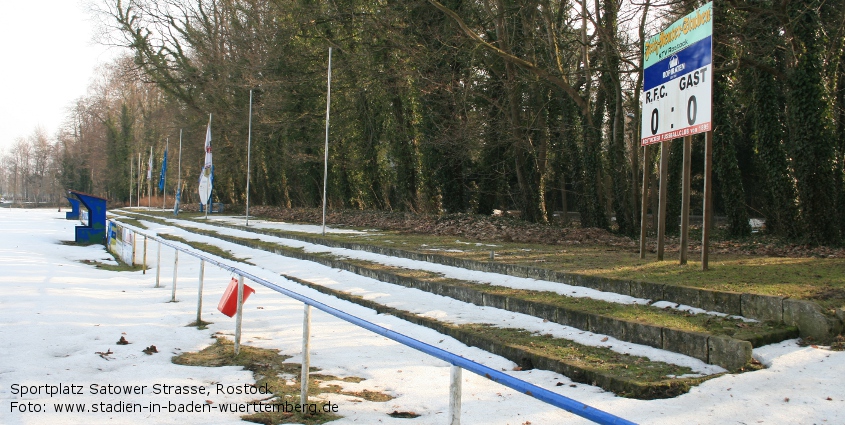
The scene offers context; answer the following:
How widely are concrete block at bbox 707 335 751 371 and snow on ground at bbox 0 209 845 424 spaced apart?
178 mm

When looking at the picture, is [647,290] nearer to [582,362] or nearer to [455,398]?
[582,362]

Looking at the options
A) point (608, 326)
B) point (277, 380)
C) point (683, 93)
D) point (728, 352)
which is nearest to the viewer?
point (728, 352)

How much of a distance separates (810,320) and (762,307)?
48 cm

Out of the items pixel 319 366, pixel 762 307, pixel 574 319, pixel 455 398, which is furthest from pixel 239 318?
pixel 762 307

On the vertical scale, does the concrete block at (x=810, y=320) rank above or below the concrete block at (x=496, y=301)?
above

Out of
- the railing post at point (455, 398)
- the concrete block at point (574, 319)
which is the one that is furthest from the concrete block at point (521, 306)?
the railing post at point (455, 398)

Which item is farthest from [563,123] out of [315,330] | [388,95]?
[315,330]

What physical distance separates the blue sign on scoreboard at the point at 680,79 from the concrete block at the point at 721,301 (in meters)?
2.53

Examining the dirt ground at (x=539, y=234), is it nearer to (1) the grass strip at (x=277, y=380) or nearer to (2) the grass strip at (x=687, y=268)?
(2) the grass strip at (x=687, y=268)

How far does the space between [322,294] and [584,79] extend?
1171 centimetres

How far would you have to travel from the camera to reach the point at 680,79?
8250mm

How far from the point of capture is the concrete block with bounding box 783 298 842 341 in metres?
4.95

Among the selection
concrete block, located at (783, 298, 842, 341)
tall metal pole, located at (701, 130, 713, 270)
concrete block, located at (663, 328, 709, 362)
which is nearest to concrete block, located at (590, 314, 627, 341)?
concrete block, located at (663, 328, 709, 362)

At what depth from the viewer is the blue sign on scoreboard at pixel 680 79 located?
25.1 feet
